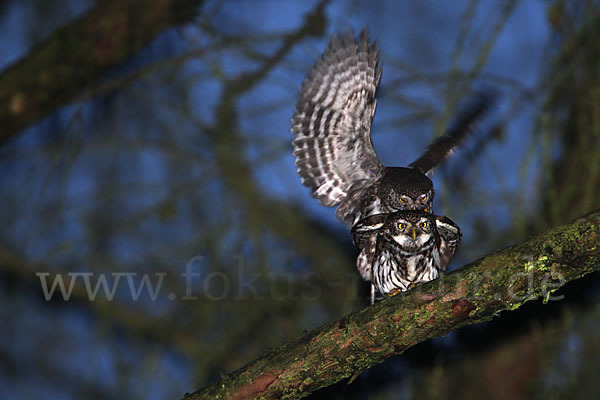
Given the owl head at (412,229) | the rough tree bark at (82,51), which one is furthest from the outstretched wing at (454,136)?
the rough tree bark at (82,51)

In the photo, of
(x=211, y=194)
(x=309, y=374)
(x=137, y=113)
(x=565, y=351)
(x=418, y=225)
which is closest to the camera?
(x=309, y=374)

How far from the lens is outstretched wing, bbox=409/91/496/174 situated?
4445 mm

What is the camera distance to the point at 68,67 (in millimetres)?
4680

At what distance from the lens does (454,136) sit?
15.2 ft

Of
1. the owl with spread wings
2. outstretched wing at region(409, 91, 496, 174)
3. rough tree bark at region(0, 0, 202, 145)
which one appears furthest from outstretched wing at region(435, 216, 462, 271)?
rough tree bark at region(0, 0, 202, 145)

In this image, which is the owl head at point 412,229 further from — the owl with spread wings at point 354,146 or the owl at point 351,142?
the owl at point 351,142

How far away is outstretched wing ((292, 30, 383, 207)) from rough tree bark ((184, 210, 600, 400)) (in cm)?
173

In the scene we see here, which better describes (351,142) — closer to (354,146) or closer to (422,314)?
(354,146)

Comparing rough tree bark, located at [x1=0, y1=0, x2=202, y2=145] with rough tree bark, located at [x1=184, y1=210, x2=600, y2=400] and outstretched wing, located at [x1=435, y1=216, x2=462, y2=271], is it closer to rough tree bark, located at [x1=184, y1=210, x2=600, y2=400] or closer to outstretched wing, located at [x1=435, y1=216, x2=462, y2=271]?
outstretched wing, located at [x1=435, y1=216, x2=462, y2=271]

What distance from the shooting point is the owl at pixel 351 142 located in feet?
13.0

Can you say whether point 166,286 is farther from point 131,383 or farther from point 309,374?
point 309,374

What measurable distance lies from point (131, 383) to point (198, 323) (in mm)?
796

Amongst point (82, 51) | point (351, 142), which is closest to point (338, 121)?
point (351, 142)

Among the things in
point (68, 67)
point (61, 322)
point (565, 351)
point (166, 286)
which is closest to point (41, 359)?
point (61, 322)
